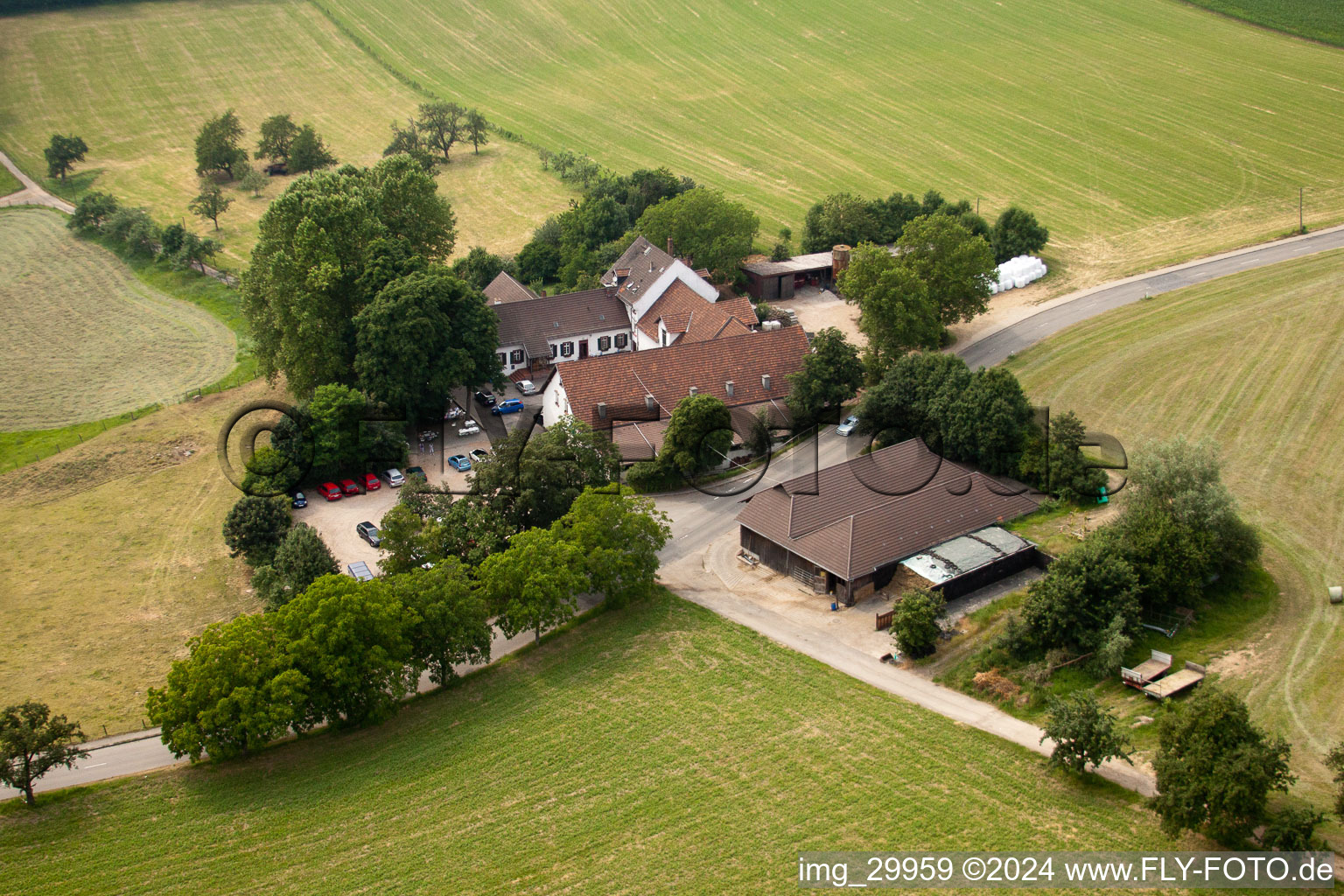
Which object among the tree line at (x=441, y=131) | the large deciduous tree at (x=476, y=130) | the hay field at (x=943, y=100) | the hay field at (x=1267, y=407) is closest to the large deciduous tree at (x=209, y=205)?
the tree line at (x=441, y=131)

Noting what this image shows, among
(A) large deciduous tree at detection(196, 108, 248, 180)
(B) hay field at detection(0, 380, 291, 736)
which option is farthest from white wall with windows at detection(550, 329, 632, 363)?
(A) large deciduous tree at detection(196, 108, 248, 180)

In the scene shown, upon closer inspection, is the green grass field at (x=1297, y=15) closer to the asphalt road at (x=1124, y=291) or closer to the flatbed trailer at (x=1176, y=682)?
the asphalt road at (x=1124, y=291)

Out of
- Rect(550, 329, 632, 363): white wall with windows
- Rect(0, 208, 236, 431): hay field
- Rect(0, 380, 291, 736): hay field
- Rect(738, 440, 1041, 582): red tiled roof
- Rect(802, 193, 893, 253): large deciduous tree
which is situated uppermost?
Rect(802, 193, 893, 253): large deciduous tree

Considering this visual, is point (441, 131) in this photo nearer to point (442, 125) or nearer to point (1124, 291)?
point (442, 125)

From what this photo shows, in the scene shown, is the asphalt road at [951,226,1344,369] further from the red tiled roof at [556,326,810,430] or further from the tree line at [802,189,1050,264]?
the red tiled roof at [556,326,810,430]

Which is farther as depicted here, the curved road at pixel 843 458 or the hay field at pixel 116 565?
the hay field at pixel 116 565

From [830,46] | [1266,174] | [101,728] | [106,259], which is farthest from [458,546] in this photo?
[830,46]

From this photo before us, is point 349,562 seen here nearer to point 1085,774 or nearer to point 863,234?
point 1085,774
